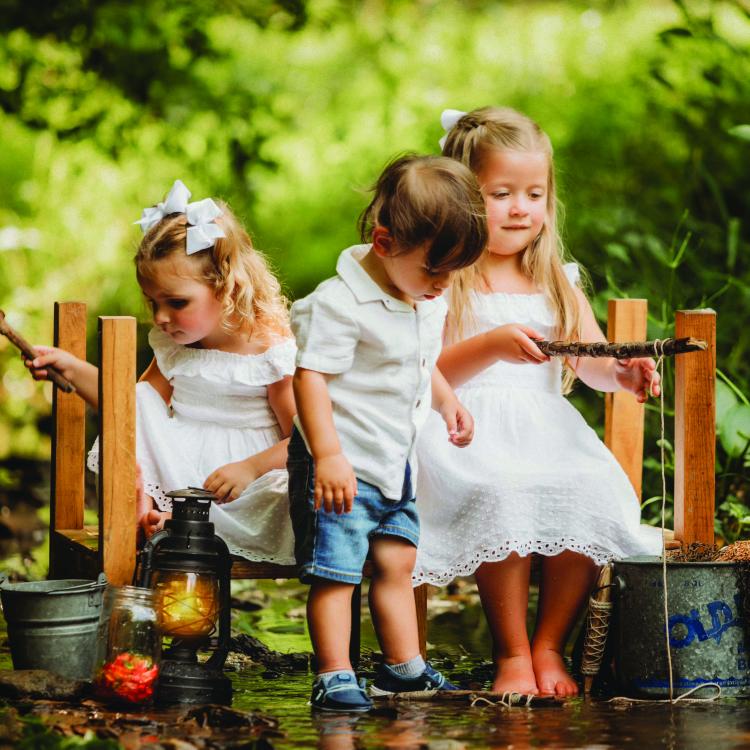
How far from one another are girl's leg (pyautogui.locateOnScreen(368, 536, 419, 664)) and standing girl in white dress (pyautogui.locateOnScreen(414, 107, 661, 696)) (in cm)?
18

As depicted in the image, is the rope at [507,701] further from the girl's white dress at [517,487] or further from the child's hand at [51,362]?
the child's hand at [51,362]

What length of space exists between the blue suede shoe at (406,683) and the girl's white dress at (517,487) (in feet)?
0.89

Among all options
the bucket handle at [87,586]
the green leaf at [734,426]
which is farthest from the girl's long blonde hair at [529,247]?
the bucket handle at [87,586]

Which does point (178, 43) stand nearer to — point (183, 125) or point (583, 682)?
point (183, 125)

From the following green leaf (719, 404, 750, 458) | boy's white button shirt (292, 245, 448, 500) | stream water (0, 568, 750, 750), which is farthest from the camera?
green leaf (719, 404, 750, 458)

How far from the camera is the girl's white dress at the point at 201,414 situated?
3729 millimetres

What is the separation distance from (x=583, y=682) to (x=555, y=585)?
275mm

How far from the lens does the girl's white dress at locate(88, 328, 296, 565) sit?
3.73 m

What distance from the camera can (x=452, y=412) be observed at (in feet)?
11.8

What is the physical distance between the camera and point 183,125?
6793mm

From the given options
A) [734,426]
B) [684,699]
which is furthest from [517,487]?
[734,426]

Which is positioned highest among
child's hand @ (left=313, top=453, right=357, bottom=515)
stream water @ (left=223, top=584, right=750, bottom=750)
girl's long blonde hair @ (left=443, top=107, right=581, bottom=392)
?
girl's long blonde hair @ (left=443, top=107, right=581, bottom=392)

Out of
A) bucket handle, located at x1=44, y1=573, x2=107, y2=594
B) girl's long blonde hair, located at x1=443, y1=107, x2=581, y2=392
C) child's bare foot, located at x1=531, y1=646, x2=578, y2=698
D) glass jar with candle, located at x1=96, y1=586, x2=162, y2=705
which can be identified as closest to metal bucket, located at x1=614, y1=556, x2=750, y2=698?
child's bare foot, located at x1=531, y1=646, x2=578, y2=698

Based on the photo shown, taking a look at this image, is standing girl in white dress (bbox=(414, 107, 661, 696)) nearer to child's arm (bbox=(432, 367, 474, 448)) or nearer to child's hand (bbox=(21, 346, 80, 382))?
child's arm (bbox=(432, 367, 474, 448))
